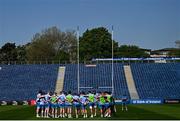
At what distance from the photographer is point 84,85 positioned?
75.7 meters

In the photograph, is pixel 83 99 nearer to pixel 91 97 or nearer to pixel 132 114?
pixel 91 97

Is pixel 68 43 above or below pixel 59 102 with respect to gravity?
above

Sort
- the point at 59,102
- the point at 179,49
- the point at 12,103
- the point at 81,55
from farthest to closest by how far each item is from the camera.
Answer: the point at 179,49 → the point at 81,55 → the point at 12,103 → the point at 59,102

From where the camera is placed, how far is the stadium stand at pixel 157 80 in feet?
237

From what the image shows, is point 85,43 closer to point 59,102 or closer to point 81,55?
point 81,55

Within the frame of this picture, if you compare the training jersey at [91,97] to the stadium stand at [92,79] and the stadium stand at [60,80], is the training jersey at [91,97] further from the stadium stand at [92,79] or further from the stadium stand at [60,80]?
the stadium stand at [60,80]

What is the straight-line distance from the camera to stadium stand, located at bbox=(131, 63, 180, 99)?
7225 cm

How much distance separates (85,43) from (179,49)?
29.5 metres

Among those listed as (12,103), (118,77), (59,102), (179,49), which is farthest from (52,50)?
(59,102)

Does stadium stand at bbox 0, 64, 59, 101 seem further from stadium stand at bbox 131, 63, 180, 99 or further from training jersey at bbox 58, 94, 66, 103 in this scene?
training jersey at bbox 58, 94, 66, 103

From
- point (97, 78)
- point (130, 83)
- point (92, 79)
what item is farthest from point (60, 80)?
point (130, 83)

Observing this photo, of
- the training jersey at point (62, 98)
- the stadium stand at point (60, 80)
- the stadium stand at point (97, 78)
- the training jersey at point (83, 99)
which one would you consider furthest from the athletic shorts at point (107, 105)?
the stadium stand at point (60, 80)

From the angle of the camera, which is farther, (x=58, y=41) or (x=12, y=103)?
(x=58, y=41)

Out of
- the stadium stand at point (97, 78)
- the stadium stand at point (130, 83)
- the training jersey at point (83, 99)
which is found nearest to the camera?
the training jersey at point (83, 99)
